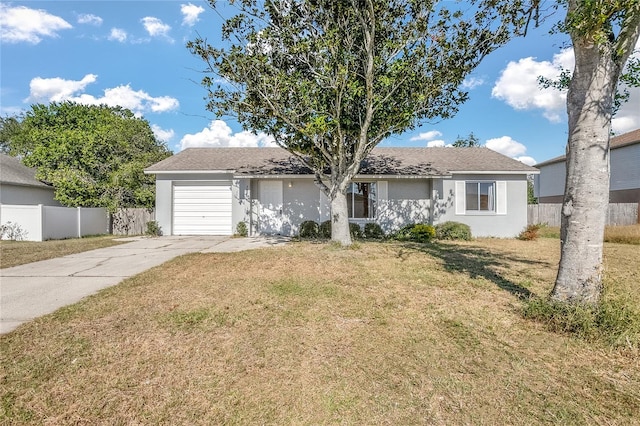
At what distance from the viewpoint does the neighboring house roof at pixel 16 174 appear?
14.8m

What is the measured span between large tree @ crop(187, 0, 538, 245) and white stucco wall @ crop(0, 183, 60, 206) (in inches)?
521

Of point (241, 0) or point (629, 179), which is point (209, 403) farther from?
point (629, 179)

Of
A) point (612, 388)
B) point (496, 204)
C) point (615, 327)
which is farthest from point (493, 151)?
point (612, 388)

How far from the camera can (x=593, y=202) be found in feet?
12.4

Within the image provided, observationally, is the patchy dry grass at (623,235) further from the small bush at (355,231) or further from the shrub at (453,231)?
the small bush at (355,231)

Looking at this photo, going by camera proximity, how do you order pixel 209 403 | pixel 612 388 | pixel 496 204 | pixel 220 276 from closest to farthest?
pixel 209 403 → pixel 612 388 → pixel 220 276 → pixel 496 204

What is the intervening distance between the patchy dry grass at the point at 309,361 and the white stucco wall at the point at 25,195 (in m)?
15.0

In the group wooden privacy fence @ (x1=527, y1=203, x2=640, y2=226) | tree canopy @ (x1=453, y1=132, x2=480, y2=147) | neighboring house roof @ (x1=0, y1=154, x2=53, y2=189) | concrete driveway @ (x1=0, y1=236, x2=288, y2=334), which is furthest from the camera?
tree canopy @ (x1=453, y1=132, x2=480, y2=147)

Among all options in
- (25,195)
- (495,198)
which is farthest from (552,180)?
(25,195)

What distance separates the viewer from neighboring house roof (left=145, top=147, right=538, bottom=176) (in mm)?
13227

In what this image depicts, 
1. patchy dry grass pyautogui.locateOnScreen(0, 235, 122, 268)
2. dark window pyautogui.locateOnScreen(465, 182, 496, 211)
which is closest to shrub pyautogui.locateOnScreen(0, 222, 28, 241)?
patchy dry grass pyautogui.locateOnScreen(0, 235, 122, 268)

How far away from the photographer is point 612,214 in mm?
17766

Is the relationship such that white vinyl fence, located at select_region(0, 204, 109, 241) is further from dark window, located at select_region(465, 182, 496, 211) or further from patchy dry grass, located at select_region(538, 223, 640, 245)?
patchy dry grass, located at select_region(538, 223, 640, 245)

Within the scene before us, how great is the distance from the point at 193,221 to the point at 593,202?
44.1 feet
